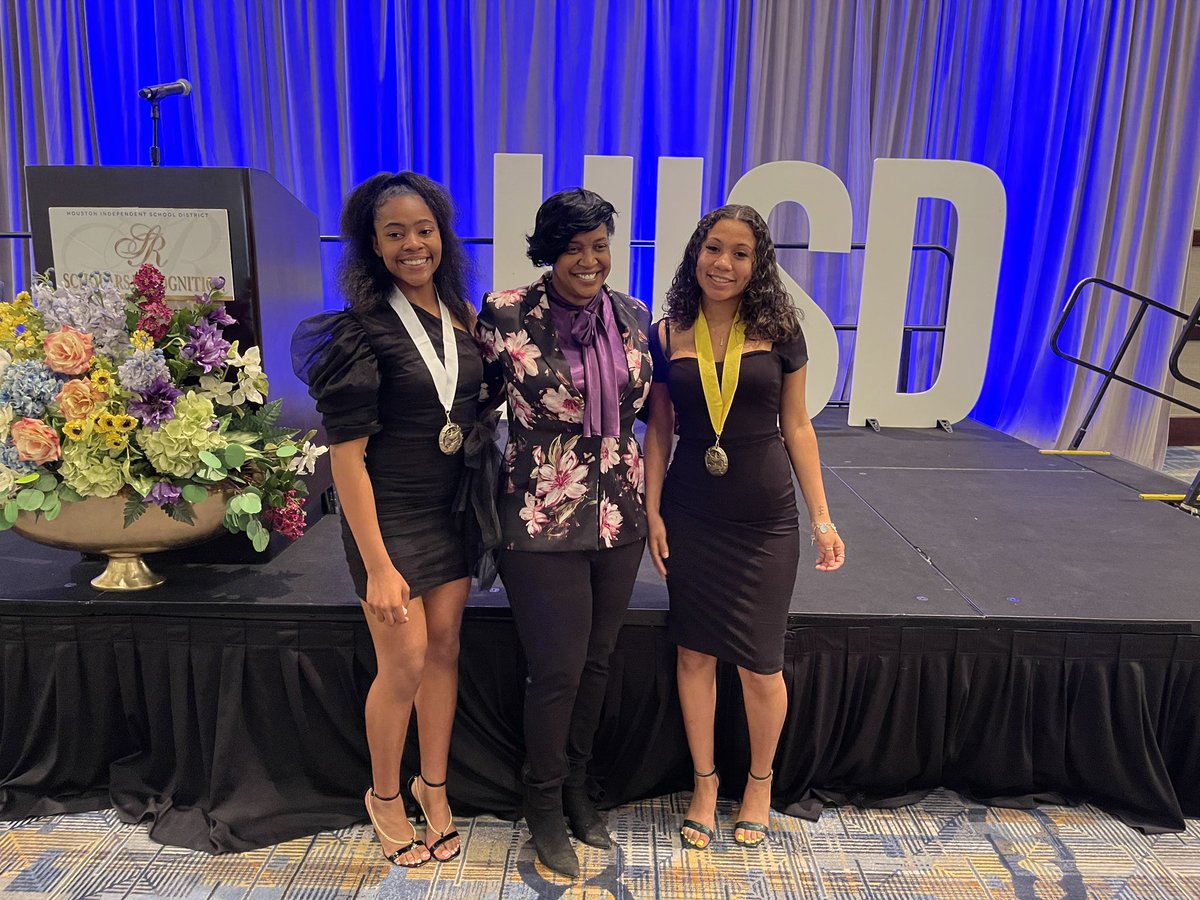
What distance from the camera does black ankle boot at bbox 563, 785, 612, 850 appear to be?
65.5 inches

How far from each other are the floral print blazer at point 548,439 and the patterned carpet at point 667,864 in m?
0.73

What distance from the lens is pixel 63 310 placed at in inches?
61.1

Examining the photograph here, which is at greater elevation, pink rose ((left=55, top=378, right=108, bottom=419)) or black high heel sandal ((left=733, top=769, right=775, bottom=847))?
pink rose ((left=55, top=378, right=108, bottom=419))

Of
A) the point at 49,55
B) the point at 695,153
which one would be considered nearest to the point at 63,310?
the point at 695,153

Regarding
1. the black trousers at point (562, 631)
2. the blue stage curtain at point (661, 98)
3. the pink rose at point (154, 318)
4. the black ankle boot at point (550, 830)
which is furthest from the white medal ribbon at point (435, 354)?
the blue stage curtain at point (661, 98)

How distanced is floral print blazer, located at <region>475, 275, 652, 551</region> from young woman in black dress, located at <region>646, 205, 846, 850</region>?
14 cm

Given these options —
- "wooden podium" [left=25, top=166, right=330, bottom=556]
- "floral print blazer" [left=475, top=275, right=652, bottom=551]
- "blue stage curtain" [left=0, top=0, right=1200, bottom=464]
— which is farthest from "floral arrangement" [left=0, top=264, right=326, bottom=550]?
"blue stage curtain" [left=0, top=0, right=1200, bottom=464]

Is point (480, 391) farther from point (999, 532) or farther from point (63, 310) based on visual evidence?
point (999, 532)

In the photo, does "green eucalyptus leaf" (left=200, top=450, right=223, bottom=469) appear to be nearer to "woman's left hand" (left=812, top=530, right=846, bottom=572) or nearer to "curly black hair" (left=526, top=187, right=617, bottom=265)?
"curly black hair" (left=526, top=187, right=617, bottom=265)

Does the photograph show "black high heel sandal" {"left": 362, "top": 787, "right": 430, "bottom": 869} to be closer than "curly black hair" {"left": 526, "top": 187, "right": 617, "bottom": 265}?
No

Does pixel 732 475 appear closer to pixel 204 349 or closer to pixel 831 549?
pixel 831 549

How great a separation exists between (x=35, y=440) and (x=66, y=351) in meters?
0.19

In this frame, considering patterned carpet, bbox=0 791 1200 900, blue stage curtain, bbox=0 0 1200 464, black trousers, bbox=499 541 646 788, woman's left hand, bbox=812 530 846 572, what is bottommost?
patterned carpet, bbox=0 791 1200 900

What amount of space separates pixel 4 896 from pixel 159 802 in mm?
312
